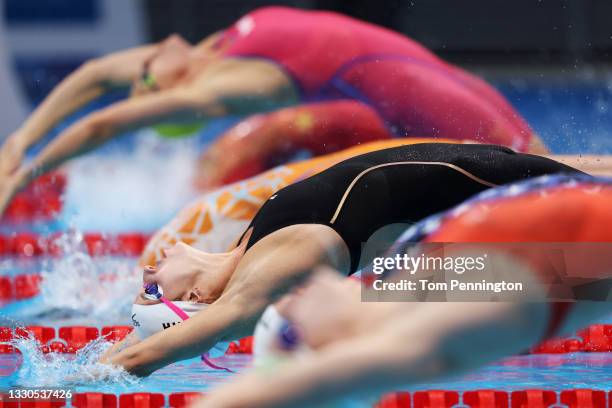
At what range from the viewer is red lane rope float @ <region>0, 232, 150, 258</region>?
16.2 ft

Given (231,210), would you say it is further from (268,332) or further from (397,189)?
(268,332)

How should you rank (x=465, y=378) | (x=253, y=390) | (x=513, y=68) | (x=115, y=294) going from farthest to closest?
1. (x=513, y=68)
2. (x=115, y=294)
3. (x=465, y=378)
4. (x=253, y=390)

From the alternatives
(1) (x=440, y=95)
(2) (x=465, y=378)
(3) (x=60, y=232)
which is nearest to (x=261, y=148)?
(1) (x=440, y=95)

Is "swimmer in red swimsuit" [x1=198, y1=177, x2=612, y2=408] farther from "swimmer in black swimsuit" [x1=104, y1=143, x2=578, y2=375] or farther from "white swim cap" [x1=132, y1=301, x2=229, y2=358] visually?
"white swim cap" [x1=132, y1=301, x2=229, y2=358]


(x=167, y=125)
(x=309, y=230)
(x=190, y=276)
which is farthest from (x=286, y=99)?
(x=309, y=230)

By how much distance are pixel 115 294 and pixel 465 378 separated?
170 centimetres

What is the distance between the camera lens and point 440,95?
4.16 m

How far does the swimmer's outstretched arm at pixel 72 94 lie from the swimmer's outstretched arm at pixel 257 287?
2267mm

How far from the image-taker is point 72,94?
4746 millimetres

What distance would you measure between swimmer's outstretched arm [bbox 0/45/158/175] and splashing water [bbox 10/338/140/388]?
1572mm

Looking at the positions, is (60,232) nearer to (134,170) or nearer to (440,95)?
(134,170)

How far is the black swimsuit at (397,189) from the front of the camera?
2322 mm

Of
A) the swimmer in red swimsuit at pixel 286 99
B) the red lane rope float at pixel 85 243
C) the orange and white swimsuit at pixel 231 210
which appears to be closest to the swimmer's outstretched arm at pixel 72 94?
the swimmer in red swimsuit at pixel 286 99

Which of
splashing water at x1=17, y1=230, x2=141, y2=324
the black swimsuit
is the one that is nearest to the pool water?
splashing water at x1=17, y1=230, x2=141, y2=324
